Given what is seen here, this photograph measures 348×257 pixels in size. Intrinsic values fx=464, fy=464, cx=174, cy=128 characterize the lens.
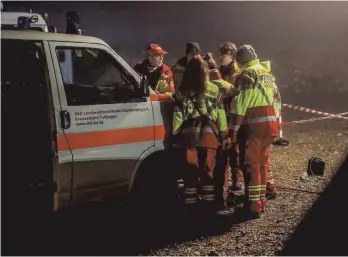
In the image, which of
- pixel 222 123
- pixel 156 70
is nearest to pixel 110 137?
pixel 222 123

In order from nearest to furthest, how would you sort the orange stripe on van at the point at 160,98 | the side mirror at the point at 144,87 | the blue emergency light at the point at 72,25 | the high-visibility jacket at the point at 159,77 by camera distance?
the side mirror at the point at 144,87 → the orange stripe on van at the point at 160,98 → the blue emergency light at the point at 72,25 → the high-visibility jacket at the point at 159,77

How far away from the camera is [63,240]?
453 centimetres

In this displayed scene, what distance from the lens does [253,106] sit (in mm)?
4957

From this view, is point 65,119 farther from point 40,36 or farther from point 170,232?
point 170,232

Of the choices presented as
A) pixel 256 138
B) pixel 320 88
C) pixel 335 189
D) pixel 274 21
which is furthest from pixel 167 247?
pixel 274 21

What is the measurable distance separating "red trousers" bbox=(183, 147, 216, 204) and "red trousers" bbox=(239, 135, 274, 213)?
0.35 metres

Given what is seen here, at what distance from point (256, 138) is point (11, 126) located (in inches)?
98.2

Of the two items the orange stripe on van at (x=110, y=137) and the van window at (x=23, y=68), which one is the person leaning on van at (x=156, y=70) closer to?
the orange stripe on van at (x=110, y=137)

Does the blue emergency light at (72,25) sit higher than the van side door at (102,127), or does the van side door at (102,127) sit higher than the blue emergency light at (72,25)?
the blue emergency light at (72,25)

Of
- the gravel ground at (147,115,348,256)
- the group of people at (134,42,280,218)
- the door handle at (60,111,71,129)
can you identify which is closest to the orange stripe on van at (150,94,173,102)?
the group of people at (134,42,280,218)

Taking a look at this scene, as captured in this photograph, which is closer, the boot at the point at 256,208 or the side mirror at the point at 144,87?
the side mirror at the point at 144,87

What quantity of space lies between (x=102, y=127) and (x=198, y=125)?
108 cm

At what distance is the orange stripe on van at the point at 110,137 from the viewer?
14.0 ft

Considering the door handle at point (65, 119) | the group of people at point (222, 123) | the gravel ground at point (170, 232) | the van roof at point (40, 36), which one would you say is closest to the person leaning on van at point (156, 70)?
the group of people at point (222, 123)
